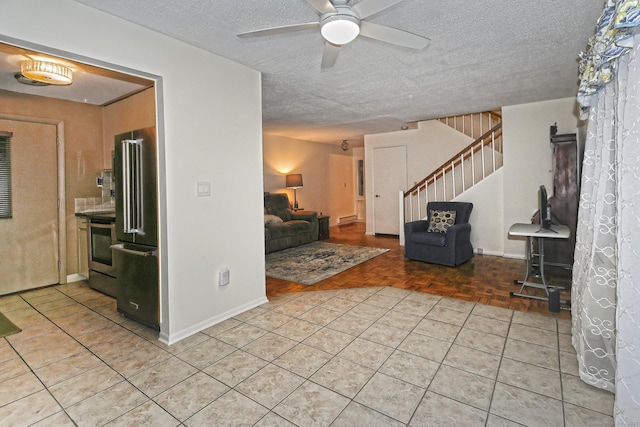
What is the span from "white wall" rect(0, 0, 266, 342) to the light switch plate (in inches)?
1.7

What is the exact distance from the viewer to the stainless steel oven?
3.56 metres

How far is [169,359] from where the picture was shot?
2.26 meters

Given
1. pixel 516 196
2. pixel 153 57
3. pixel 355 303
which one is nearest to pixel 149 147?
pixel 153 57

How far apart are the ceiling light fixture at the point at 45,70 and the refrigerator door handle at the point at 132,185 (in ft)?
2.76

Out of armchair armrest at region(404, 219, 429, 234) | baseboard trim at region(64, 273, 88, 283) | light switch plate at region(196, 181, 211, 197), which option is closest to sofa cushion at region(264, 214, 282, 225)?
armchair armrest at region(404, 219, 429, 234)

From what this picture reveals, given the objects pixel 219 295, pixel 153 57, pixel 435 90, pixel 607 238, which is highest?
pixel 435 90

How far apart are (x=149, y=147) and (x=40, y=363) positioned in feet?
5.68

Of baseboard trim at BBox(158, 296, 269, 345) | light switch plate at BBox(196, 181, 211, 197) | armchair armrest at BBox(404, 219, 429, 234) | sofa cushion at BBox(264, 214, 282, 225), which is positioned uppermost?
light switch plate at BBox(196, 181, 211, 197)

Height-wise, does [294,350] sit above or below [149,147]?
below

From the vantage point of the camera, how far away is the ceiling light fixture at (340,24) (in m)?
1.80

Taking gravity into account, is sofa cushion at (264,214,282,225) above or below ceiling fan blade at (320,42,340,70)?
below

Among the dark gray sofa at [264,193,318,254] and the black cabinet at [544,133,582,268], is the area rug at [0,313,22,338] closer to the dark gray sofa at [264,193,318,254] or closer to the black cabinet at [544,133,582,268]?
the dark gray sofa at [264,193,318,254]

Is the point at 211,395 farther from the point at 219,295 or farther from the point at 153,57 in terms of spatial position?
the point at 153,57

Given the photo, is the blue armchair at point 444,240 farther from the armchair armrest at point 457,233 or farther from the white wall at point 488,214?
the white wall at point 488,214
